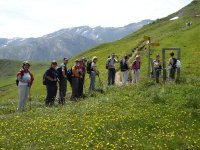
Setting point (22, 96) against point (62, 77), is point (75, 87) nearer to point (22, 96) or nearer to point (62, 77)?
point (62, 77)

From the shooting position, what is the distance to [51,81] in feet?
88.5

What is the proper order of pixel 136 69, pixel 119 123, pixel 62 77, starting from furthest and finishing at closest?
pixel 136 69
pixel 62 77
pixel 119 123

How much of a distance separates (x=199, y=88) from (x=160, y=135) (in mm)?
9974

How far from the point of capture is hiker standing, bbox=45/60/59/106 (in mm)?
26812

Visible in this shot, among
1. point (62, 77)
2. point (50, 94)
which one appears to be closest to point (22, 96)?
point (50, 94)

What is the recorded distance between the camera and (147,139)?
55.9ft

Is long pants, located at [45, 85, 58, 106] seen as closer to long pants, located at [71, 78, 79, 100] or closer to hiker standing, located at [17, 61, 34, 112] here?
hiker standing, located at [17, 61, 34, 112]

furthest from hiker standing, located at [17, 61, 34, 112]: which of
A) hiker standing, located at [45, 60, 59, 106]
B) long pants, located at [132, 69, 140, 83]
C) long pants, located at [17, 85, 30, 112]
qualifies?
long pants, located at [132, 69, 140, 83]

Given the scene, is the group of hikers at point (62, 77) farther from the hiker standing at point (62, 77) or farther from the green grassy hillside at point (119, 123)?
the green grassy hillside at point (119, 123)

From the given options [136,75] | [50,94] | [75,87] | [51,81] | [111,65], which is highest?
[111,65]

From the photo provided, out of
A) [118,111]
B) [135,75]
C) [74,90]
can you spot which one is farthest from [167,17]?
[118,111]

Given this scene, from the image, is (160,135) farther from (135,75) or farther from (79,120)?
(135,75)

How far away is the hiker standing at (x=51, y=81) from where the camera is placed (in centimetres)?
2681

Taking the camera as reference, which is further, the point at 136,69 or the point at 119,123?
the point at 136,69
